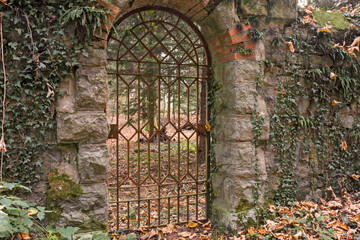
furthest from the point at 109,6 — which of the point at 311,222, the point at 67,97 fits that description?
the point at 311,222

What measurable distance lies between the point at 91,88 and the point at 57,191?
3.12 feet

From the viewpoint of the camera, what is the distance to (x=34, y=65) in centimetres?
227

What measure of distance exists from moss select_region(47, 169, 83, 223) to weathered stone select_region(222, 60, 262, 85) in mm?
1972

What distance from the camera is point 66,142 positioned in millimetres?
2385

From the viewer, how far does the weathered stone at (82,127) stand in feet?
7.73

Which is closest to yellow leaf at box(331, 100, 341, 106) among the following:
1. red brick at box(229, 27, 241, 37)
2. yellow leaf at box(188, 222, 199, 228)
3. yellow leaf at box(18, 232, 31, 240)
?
red brick at box(229, 27, 241, 37)

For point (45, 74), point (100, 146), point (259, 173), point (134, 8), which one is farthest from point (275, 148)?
point (45, 74)

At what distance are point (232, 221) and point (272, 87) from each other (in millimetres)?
1637

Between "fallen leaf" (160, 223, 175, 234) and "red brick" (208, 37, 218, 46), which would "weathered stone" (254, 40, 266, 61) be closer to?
"red brick" (208, 37, 218, 46)

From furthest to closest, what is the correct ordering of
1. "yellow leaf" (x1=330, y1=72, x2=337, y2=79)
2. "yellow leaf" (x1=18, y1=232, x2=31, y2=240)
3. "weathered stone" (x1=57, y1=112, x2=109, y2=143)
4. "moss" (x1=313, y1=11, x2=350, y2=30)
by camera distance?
1. "moss" (x1=313, y1=11, x2=350, y2=30)
2. "yellow leaf" (x1=330, y1=72, x2=337, y2=79)
3. "weathered stone" (x1=57, y1=112, x2=109, y2=143)
4. "yellow leaf" (x1=18, y1=232, x2=31, y2=240)

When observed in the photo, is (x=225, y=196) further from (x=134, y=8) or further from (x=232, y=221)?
(x=134, y=8)

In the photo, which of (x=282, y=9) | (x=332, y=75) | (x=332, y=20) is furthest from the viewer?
(x=332, y=20)

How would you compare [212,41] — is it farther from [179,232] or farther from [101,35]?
[179,232]

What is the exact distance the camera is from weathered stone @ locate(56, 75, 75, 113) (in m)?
2.37
